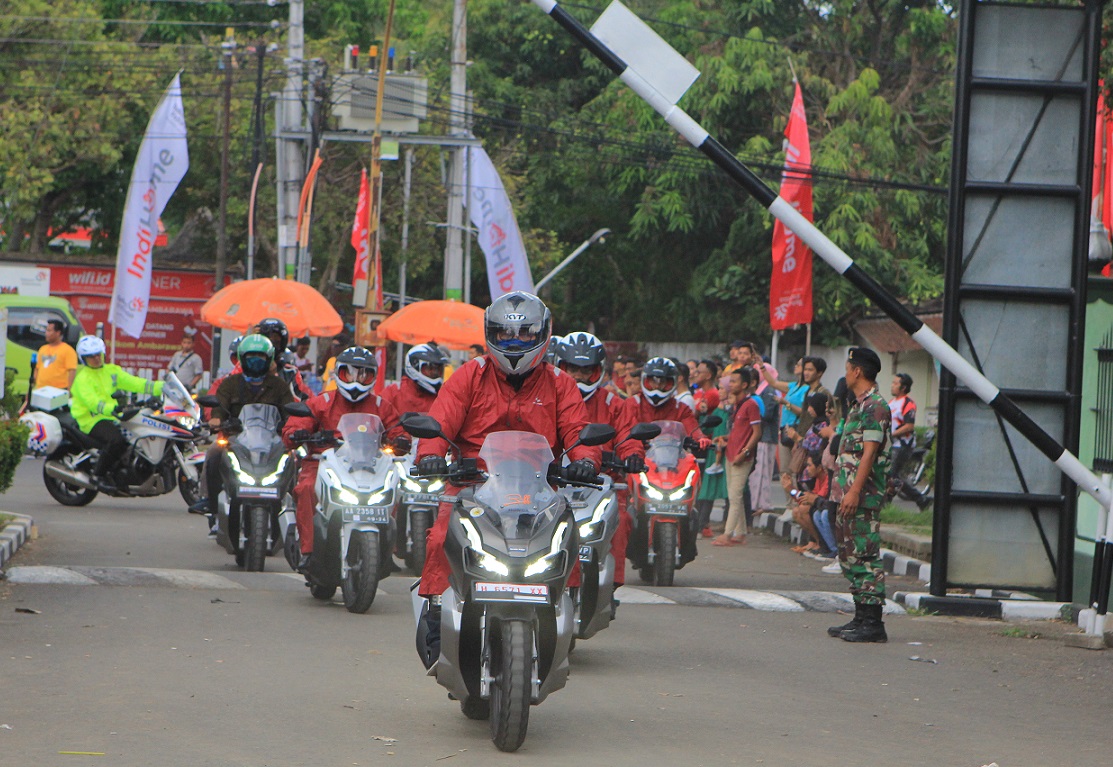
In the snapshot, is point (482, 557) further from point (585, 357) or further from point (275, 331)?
point (275, 331)

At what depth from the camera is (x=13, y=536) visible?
12062 millimetres

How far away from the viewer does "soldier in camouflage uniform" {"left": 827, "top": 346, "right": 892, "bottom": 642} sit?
31.3 feet

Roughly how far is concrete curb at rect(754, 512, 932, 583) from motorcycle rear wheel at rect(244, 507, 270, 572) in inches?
178

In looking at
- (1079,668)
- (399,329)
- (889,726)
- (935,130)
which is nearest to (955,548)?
(1079,668)

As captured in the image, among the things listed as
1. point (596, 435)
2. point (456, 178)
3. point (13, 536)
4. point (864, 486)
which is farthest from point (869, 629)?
point (456, 178)

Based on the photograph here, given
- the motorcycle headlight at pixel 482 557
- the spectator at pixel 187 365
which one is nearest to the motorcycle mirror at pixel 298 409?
→ the motorcycle headlight at pixel 482 557

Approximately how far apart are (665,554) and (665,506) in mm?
421

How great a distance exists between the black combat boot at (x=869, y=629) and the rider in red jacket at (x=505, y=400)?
348 cm

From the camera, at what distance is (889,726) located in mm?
7031

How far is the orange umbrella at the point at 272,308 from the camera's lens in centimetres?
1970

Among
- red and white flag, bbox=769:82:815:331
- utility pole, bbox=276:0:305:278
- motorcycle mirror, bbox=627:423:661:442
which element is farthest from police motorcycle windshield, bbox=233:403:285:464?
utility pole, bbox=276:0:305:278

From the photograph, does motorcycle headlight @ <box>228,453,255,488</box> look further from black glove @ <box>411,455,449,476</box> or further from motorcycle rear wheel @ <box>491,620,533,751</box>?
motorcycle rear wheel @ <box>491,620,533,751</box>

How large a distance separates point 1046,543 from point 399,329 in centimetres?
1165

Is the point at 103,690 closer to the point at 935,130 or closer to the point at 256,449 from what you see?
the point at 256,449
